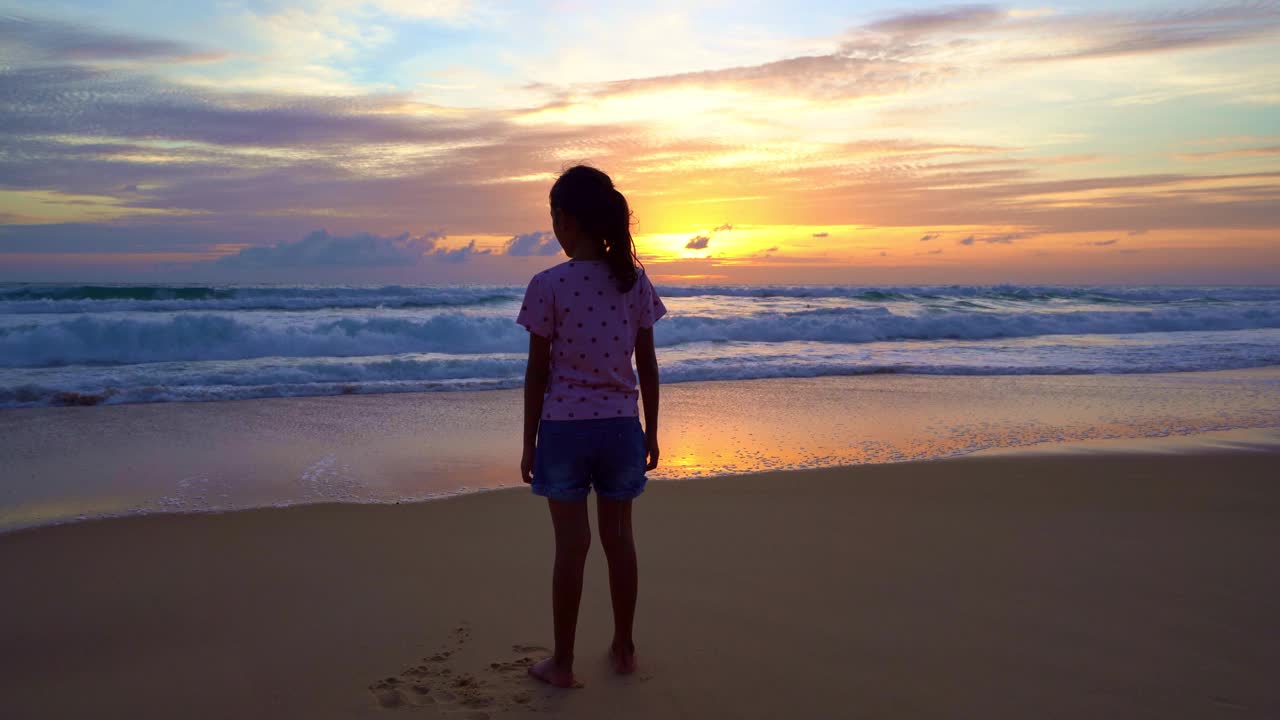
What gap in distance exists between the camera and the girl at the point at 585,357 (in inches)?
106

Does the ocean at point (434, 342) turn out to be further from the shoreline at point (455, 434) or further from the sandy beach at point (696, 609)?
the sandy beach at point (696, 609)

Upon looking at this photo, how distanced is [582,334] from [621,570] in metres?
0.90

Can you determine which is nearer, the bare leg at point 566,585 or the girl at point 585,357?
the girl at point 585,357

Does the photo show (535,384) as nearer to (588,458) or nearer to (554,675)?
(588,458)

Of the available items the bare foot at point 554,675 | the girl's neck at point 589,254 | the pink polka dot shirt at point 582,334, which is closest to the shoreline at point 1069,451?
the bare foot at point 554,675

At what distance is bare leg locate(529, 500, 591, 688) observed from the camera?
2.80 m

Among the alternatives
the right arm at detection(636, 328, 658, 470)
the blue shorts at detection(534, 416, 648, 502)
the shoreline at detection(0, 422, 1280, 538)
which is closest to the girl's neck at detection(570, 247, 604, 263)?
the right arm at detection(636, 328, 658, 470)

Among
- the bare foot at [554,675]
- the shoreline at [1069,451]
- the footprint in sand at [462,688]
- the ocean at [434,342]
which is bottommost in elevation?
the footprint in sand at [462,688]

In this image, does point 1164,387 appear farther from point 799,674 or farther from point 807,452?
point 799,674

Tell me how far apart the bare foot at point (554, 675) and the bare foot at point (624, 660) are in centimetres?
17

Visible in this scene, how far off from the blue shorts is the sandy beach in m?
0.75

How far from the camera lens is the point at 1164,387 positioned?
10562 mm

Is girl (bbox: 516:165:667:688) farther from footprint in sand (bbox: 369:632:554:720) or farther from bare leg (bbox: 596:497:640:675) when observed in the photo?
footprint in sand (bbox: 369:632:554:720)

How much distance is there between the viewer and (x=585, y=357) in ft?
8.82
